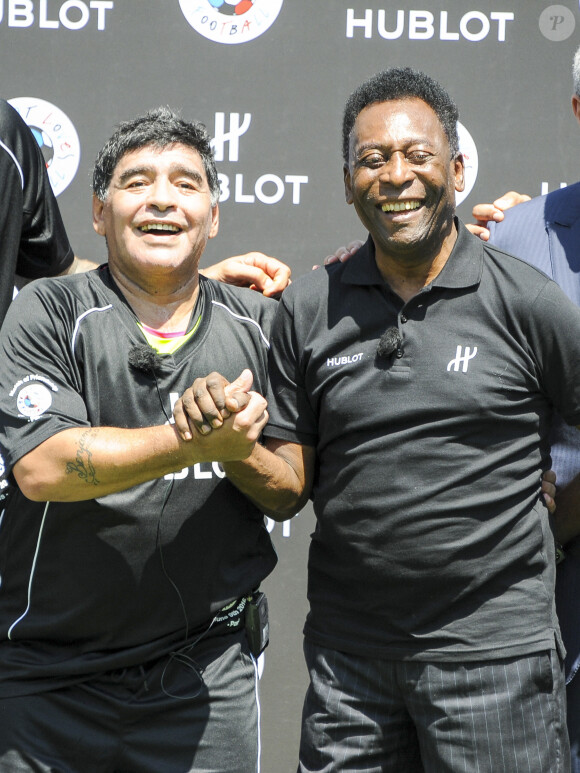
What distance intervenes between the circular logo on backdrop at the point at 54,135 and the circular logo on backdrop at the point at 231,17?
0.50 m

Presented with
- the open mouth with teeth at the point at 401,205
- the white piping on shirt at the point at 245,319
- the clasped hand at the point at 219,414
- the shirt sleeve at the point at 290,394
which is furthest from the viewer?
the white piping on shirt at the point at 245,319

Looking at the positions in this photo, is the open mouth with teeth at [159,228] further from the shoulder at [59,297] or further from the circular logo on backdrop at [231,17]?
the circular logo on backdrop at [231,17]

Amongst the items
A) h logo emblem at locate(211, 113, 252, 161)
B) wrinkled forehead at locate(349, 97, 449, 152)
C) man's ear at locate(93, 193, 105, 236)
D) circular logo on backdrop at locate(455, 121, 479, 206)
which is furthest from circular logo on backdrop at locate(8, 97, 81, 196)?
wrinkled forehead at locate(349, 97, 449, 152)

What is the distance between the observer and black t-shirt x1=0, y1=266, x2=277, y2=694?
179cm

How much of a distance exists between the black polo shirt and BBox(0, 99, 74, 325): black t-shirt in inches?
33.5

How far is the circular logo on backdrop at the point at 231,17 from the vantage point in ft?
9.15

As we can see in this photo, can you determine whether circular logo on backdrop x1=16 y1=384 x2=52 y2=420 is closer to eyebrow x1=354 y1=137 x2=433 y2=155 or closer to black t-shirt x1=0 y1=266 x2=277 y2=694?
black t-shirt x1=0 y1=266 x2=277 y2=694

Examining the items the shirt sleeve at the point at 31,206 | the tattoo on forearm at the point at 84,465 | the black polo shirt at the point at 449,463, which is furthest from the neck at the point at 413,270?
the shirt sleeve at the point at 31,206

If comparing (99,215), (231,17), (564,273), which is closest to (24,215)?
(99,215)

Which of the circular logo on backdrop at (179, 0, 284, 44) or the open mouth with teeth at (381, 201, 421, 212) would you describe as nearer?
the open mouth with teeth at (381, 201, 421, 212)

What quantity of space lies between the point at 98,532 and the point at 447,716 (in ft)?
2.47

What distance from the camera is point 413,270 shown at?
184 cm

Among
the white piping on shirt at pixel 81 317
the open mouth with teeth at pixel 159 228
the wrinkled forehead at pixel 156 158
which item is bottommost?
the white piping on shirt at pixel 81 317

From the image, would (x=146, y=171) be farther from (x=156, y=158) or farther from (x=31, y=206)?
(x=31, y=206)
